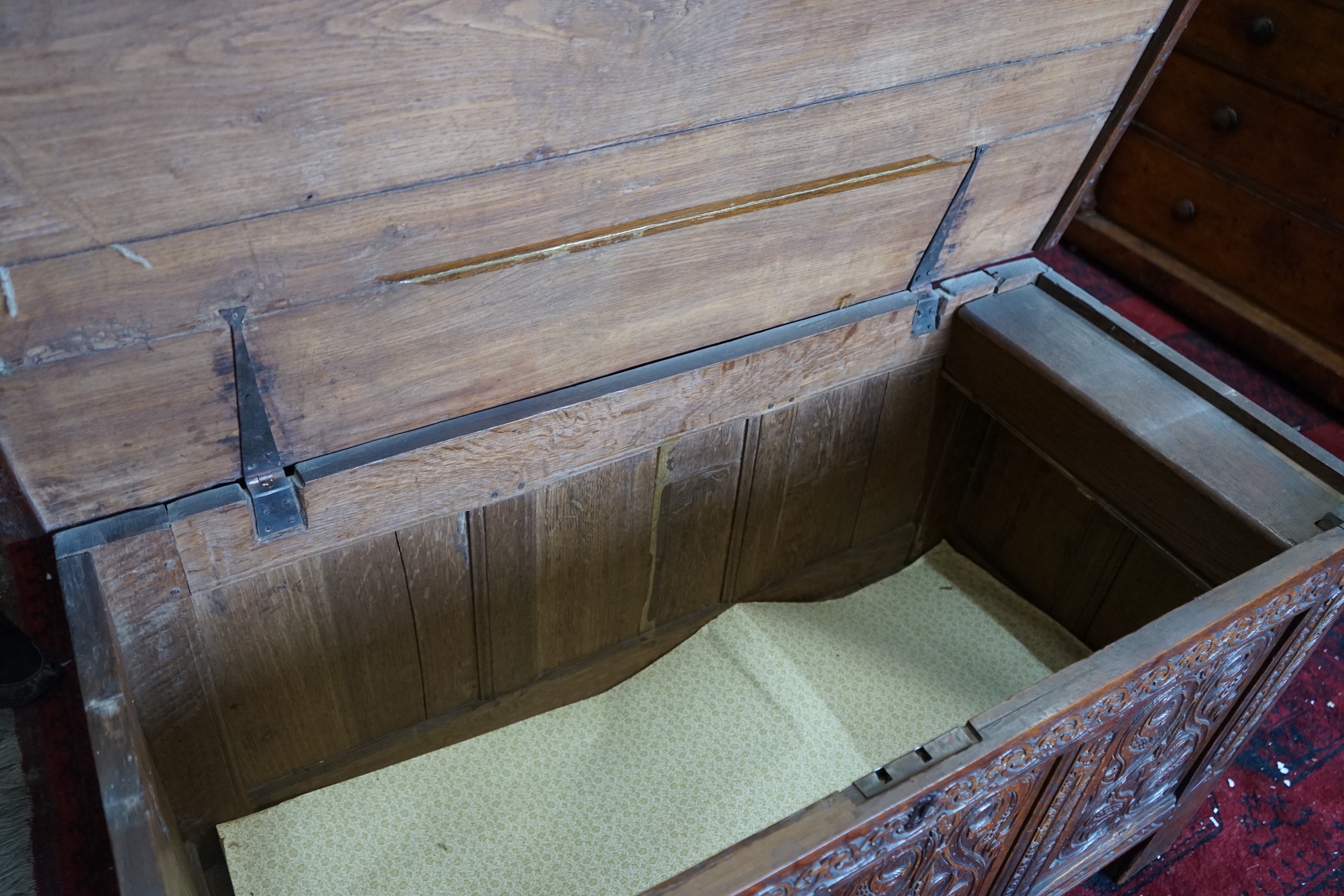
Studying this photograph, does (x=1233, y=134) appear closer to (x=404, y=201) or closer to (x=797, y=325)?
(x=797, y=325)

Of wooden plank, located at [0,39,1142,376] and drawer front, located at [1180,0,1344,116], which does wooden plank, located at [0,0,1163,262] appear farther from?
drawer front, located at [1180,0,1344,116]

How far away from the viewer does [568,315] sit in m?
0.92

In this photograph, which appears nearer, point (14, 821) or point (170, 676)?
point (170, 676)

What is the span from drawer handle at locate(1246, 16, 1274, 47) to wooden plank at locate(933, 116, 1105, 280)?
104 cm

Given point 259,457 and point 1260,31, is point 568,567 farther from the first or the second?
point 1260,31

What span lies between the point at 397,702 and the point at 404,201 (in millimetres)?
627

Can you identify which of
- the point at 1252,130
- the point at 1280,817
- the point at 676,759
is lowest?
the point at 1280,817

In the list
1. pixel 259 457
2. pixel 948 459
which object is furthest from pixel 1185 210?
pixel 259 457

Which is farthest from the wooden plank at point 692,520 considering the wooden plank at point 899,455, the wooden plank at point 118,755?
the wooden plank at point 118,755

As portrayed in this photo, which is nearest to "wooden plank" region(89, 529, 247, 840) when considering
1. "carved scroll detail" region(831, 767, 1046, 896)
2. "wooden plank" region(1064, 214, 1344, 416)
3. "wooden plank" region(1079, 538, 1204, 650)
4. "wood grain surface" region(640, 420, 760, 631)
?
"wood grain surface" region(640, 420, 760, 631)

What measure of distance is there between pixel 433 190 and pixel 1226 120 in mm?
1830

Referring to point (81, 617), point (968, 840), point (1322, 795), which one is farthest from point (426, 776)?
point (1322, 795)

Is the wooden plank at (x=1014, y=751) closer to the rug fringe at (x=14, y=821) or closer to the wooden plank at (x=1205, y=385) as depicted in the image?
the wooden plank at (x=1205, y=385)

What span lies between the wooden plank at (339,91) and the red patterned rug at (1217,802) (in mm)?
737
